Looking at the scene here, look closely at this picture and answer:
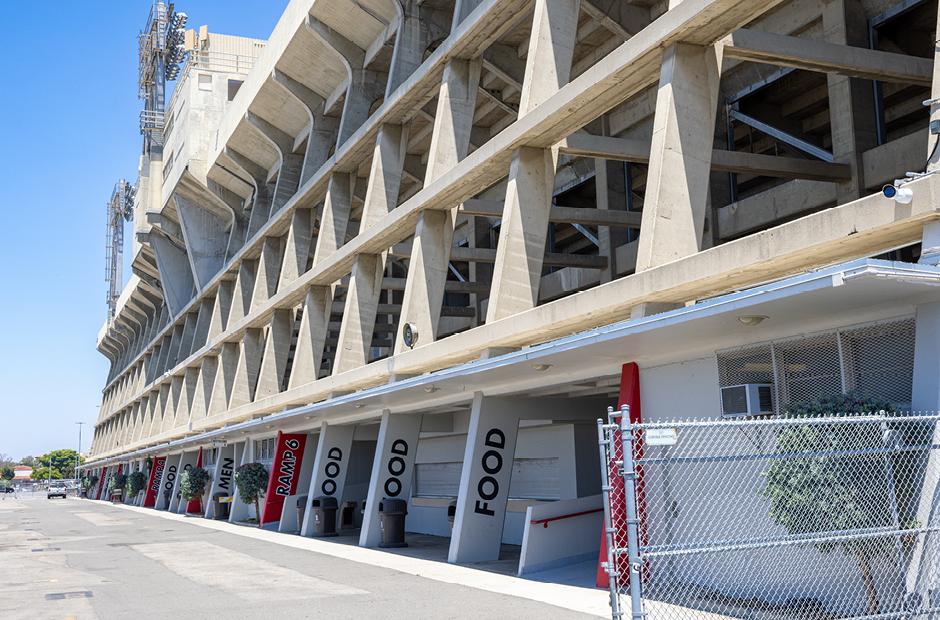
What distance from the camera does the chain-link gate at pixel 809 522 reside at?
8.17 metres

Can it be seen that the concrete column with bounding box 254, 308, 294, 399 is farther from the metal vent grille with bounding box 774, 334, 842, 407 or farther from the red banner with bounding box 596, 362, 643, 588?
the metal vent grille with bounding box 774, 334, 842, 407

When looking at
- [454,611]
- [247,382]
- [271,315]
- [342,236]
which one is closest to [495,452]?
[454,611]

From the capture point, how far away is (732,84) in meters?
22.0

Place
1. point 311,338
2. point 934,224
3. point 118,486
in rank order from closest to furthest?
1. point 934,224
2. point 311,338
3. point 118,486

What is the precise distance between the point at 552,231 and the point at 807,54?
59.4 feet

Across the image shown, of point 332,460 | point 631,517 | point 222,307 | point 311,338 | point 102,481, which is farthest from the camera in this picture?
point 102,481

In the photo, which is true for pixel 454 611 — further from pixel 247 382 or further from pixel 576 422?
pixel 247 382

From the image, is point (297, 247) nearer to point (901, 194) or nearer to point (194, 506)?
point (194, 506)

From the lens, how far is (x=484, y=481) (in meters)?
18.2

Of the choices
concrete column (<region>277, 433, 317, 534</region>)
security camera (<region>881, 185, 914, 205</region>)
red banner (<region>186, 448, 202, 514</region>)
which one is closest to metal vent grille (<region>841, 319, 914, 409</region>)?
security camera (<region>881, 185, 914, 205</region>)

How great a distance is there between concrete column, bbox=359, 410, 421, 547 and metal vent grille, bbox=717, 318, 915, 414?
11697 millimetres

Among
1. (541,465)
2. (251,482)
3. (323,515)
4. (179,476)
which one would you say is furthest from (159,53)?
(541,465)

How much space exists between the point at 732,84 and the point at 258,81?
18965 mm

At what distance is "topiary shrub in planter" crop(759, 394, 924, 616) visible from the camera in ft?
30.6
